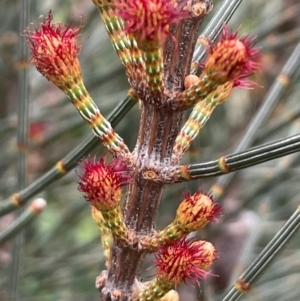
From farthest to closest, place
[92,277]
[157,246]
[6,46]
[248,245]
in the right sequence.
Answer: [92,277]
[6,46]
[248,245]
[157,246]

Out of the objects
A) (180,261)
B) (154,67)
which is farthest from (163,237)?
(154,67)


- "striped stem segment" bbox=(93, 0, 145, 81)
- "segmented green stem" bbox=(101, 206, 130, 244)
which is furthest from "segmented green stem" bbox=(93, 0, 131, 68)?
"segmented green stem" bbox=(101, 206, 130, 244)

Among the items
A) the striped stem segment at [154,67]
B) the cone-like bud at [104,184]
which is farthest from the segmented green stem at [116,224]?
the striped stem segment at [154,67]

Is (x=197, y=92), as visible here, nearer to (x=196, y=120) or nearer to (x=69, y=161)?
(x=196, y=120)

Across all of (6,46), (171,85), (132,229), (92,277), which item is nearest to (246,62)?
(171,85)

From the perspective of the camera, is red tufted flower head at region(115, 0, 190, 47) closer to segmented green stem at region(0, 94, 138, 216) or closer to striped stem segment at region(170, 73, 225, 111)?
striped stem segment at region(170, 73, 225, 111)

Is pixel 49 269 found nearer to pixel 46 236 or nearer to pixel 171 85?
pixel 46 236
